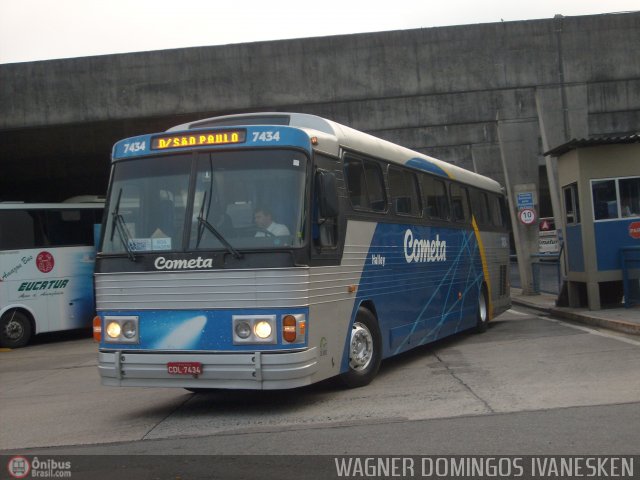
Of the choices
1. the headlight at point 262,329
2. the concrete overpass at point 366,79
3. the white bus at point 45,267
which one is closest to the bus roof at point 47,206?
the white bus at point 45,267

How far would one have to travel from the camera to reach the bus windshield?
7914 mm

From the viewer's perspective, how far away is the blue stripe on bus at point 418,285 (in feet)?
32.7

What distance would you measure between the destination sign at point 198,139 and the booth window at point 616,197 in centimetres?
1107

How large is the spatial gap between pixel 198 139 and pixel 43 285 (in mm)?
12872

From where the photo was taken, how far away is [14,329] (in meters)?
19.2

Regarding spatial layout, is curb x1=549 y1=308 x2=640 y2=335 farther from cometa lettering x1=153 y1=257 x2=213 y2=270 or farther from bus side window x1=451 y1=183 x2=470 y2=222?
cometa lettering x1=153 y1=257 x2=213 y2=270

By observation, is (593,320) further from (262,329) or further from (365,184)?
(262,329)

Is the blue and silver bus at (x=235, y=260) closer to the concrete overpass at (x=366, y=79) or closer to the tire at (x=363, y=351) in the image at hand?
the tire at (x=363, y=351)

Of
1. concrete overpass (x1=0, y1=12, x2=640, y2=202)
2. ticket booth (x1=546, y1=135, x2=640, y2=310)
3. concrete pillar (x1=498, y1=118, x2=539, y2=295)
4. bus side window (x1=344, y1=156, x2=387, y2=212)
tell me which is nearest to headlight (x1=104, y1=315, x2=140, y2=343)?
bus side window (x1=344, y1=156, x2=387, y2=212)

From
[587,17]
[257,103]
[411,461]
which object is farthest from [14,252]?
[587,17]

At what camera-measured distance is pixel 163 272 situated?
26.5 ft

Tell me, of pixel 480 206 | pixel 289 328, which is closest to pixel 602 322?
pixel 480 206

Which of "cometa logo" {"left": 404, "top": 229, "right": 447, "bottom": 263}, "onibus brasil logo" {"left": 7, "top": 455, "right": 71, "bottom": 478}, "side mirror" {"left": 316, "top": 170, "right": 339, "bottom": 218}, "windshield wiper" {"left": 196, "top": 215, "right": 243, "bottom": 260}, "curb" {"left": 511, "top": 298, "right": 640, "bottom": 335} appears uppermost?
"side mirror" {"left": 316, "top": 170, "right": 339, "bottom": 218}

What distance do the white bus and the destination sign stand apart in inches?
467
